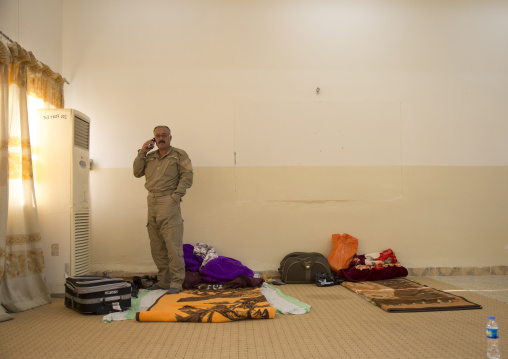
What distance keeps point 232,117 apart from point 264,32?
1.21 meters

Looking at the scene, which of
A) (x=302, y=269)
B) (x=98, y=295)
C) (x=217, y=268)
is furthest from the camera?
(x=302, y=269)

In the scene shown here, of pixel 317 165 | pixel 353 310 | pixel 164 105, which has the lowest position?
pixel 353 310

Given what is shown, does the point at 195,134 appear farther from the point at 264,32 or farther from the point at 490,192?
the point at 490,192

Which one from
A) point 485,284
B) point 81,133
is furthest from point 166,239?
point 485,284

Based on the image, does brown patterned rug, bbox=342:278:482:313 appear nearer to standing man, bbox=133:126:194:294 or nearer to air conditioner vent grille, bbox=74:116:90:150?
standing man, bbox=133:126:194:294

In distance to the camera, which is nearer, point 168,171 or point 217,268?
point 168,171

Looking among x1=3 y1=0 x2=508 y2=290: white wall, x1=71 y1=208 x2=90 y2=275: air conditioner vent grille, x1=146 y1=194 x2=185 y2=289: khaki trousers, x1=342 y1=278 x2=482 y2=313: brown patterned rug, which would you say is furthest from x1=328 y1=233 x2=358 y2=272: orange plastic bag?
x1=71 y1=208 x2=90 y2=275: air conditioner vent grille

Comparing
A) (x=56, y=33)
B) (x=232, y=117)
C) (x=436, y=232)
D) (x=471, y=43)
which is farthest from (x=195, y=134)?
(x=471, y=43)

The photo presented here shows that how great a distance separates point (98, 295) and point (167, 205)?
1.23 m

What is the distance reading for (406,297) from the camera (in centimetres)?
419

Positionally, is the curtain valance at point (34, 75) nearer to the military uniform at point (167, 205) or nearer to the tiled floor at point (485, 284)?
the military uniform at point (167, 205)

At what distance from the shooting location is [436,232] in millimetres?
5711

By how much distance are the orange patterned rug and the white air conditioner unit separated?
1082 mm

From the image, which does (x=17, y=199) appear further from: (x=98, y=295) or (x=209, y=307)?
(x=209, y=307)
